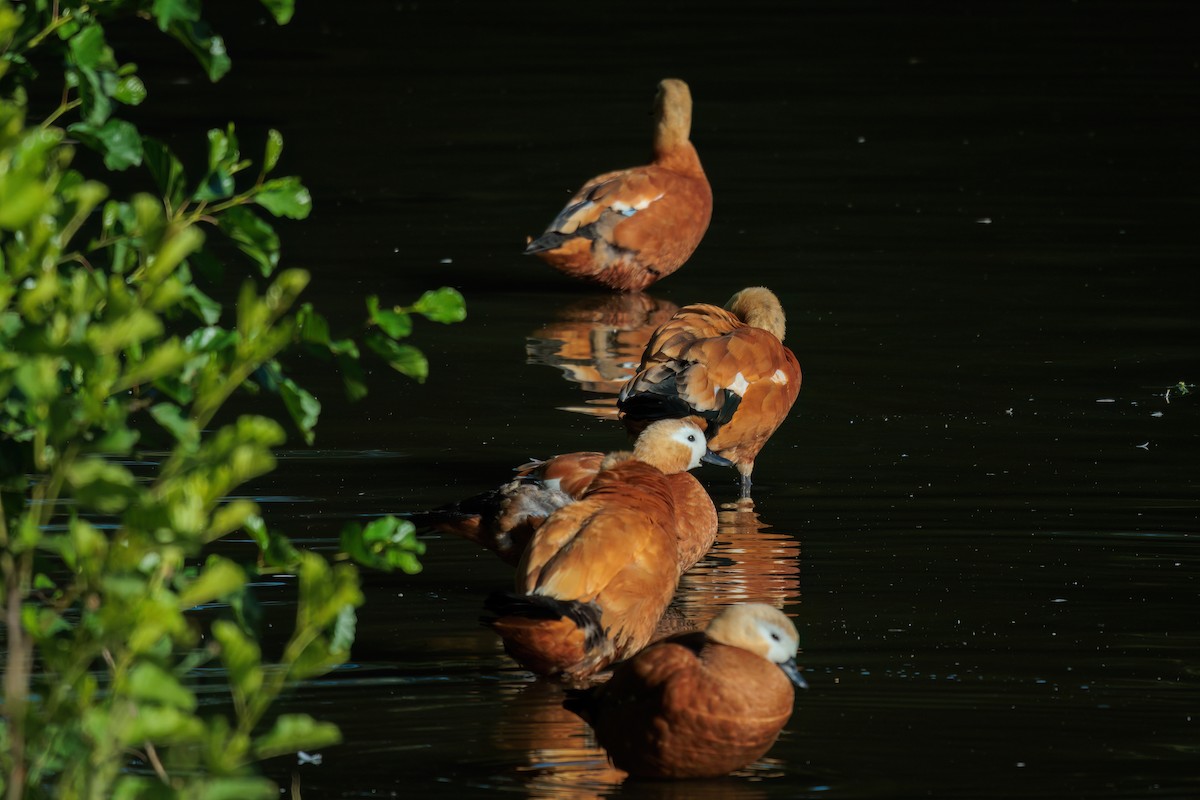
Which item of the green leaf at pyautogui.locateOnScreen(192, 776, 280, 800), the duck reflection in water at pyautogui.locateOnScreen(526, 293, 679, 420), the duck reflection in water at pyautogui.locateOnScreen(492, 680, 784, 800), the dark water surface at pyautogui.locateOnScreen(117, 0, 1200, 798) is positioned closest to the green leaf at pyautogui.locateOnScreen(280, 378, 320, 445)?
the green leaf at pyautogui.locateOnScreen(192, 776, 280, 800)

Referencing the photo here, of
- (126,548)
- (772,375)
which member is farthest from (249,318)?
(772,375)

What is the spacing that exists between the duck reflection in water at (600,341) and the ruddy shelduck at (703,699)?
3855 mm

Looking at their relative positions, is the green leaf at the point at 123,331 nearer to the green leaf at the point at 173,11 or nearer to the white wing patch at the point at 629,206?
the green leaf at the point at 173,11

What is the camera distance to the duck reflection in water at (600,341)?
926 centimetres

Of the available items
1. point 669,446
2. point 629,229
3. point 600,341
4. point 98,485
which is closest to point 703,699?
point 669,446

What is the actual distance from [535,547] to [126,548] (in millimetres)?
2923

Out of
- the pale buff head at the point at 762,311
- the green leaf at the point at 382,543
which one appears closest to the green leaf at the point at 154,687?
the green leaf at the point at 382,543

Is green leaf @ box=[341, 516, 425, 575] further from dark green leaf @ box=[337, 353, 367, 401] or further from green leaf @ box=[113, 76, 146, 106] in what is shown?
green leaf @ box=[113, 76, 146, 106]

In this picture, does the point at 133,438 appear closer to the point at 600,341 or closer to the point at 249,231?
the point at 249,231

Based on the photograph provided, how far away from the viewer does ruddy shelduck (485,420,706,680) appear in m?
5.31

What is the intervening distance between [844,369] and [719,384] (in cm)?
211

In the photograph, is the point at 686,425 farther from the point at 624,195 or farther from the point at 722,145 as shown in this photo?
the point at 722,145

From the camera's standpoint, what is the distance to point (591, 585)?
545 cm

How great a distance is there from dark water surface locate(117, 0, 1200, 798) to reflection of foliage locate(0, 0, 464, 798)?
671 mm
